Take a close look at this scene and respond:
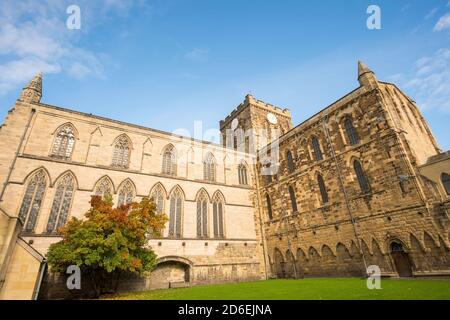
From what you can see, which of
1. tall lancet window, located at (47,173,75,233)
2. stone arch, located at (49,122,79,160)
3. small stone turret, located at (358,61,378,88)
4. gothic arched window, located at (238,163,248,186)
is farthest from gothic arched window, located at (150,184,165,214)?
small stone turret, located at (358,61,378,88)

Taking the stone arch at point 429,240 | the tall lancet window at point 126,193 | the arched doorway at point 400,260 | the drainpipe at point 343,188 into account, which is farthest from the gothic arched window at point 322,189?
the tall lancet window at point 126,193

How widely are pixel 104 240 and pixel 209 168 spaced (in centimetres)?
1417

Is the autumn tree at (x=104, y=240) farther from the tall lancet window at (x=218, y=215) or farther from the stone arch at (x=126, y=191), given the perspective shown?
the tall lancet window at (x=218, y=215)

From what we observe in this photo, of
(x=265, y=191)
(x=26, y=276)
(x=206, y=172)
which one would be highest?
(x=206, y=172)

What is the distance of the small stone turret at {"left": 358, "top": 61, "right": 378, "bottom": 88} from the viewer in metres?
18.5

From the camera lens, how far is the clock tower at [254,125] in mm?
33031

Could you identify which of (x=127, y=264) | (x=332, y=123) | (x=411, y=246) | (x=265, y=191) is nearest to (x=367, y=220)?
(x=411, y=246)

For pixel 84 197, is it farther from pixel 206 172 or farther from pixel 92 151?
pixel 206 172

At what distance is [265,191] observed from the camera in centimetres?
2677

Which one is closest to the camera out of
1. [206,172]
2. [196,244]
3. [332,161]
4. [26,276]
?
[26,276]

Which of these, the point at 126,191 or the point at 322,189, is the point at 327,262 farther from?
the point at 126,191

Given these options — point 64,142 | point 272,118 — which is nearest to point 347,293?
point 64,142

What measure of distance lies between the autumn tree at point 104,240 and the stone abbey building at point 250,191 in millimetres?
1540

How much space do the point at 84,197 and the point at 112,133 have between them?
6.32 meters
